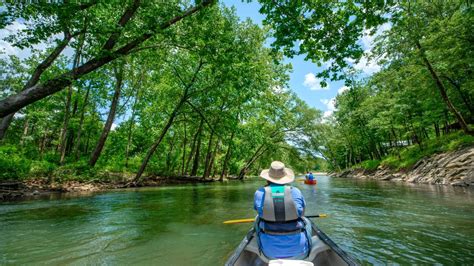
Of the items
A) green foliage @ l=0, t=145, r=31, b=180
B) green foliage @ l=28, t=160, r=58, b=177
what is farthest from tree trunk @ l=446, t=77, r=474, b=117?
green foliage @ l=0, t=145, r=31, b=180

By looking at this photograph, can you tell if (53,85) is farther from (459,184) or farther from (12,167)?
(459,184)

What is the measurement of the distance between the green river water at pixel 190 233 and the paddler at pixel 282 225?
1.58 meters

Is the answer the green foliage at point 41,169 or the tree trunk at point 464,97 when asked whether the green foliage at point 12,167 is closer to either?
the green foliage at point 41,169

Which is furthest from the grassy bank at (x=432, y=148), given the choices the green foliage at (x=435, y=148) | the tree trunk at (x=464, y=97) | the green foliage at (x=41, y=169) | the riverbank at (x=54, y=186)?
the green foliage at (x=41, y=169)

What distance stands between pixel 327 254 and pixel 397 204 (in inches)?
350

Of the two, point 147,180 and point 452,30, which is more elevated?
point 452,30

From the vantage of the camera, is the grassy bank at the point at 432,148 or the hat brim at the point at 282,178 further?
the grassy bank at the point at 432,148

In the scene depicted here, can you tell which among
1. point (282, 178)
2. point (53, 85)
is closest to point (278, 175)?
point (282, 178)

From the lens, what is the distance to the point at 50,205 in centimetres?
1070

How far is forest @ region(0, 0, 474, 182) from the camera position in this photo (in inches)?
→ 293

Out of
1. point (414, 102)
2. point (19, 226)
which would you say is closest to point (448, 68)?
point (414, 102)

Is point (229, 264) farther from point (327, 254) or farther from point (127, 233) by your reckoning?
point (127, 233)

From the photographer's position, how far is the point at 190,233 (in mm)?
6719

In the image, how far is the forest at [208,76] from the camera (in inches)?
293
